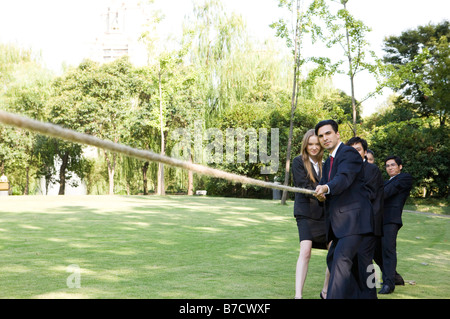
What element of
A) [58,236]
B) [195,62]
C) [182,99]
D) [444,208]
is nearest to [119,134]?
[182,99]

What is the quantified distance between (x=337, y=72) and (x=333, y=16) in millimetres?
2369

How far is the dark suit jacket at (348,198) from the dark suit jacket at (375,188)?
0.85 meters

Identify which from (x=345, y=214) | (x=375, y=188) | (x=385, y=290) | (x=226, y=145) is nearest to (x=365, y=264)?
(x=345, y=214)

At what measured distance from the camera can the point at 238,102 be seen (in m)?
33.0

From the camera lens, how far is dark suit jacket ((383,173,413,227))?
21.7ft

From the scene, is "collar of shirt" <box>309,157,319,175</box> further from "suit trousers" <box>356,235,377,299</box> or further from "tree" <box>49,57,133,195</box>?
"tree" <box>49,57,133,195</box>

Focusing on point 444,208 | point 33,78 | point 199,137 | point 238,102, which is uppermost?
point 33,78

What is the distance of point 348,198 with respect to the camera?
4625mm

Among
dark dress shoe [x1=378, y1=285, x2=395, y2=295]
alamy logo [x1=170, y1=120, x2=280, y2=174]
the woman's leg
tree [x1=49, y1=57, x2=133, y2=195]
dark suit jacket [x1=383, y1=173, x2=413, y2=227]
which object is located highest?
tree [x1=49, y1=57, x2=133, y2=195]

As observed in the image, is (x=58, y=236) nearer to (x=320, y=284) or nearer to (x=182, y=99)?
(x=320, y=284)

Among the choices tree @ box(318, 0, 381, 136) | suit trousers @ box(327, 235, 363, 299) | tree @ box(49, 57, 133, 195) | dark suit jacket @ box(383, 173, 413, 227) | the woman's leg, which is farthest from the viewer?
tree @ box(49, 57, 133, 195)

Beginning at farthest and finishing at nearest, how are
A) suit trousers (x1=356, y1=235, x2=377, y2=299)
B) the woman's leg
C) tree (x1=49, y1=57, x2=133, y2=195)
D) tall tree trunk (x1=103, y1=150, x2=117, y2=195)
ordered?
tall tree trunk (x1=103, y1=150, x2=117, y2=195) → tree (x1=49, y1=57, x2=133, y2=195) → the woman's leg → suit trousers (x1=356, y1=235, x2=377, y2=299)

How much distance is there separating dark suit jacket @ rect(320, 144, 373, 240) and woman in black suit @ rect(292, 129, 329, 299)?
88cm

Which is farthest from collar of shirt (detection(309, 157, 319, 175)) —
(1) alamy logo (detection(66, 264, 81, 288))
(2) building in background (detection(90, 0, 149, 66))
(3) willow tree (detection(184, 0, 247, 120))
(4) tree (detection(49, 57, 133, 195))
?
(2) building in background (detection(90, 0, 149, 66))
